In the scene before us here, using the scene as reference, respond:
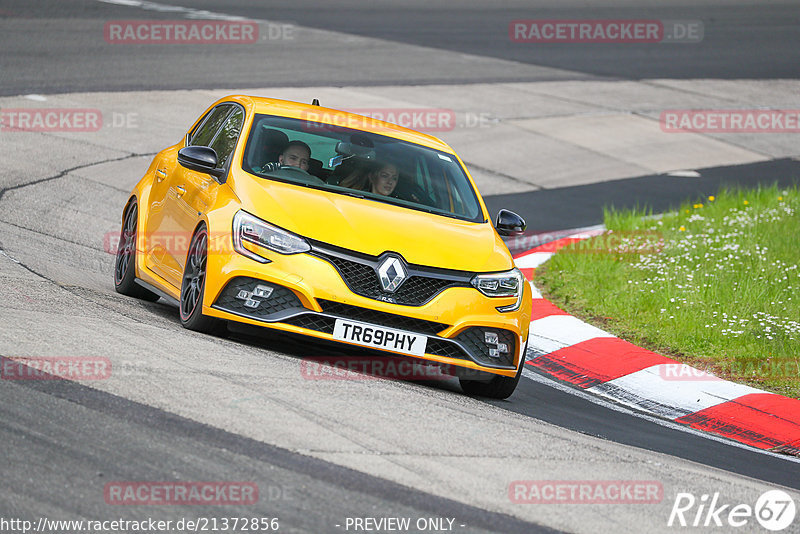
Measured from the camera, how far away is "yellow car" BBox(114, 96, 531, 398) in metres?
6.93

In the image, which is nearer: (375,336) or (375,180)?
(375,336)

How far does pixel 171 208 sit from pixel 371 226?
5.92ft

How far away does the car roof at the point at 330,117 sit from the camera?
847 centimetres

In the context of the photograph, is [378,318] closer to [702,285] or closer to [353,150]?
[353,150]

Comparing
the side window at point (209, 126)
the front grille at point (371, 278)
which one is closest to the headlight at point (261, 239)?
the front grille at point (371, 278)

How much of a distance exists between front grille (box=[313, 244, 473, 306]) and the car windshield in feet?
2.97

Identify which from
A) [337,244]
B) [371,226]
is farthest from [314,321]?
[371,226]

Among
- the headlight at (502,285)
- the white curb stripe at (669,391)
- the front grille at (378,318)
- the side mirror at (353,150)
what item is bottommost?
the white curb stripe at (669,391)

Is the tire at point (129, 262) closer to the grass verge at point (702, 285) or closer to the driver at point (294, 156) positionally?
the driver at point (294, 156)

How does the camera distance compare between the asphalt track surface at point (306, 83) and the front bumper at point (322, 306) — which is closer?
the asphalt track surface at point (306, 83)

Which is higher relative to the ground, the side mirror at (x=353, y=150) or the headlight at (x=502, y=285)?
the side mirror at (x=353, y=150)

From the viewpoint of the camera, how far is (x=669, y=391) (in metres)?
8.64

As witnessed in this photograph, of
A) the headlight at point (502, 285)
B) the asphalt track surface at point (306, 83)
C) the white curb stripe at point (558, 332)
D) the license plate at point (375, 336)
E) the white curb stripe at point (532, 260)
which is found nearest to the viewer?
the asphalt track surface at point (306, 83)

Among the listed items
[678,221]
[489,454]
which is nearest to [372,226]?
[489,454]
